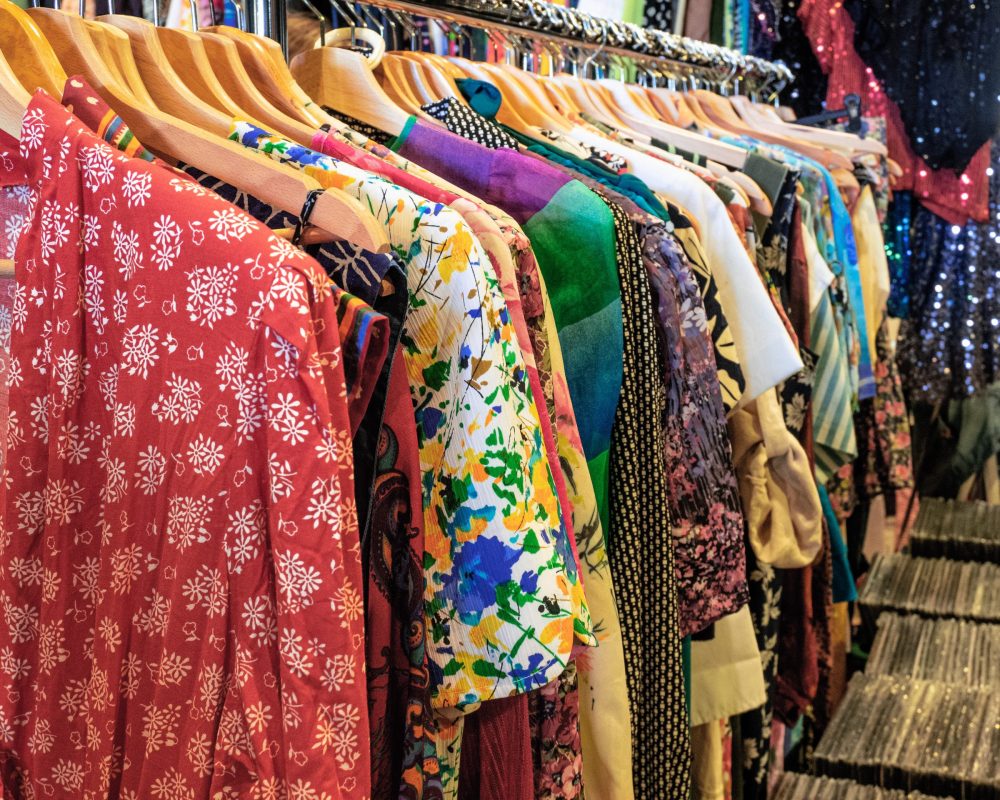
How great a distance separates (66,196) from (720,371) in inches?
27.1

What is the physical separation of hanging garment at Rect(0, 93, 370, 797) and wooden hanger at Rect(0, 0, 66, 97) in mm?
78

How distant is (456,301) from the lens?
741 mm

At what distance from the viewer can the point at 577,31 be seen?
150 centimetres

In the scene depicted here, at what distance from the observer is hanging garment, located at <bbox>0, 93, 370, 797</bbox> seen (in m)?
0.62

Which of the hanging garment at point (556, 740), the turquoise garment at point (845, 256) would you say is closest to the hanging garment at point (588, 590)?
the hanging garment at point (556, 740)

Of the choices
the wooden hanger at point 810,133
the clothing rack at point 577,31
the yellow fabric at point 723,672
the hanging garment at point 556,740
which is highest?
the clothing rack at point 577,31

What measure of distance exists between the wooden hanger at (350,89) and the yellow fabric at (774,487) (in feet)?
1.70

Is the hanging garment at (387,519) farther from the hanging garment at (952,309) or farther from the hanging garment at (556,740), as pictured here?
the hanging garment at (952,309)

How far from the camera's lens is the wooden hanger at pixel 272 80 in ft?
3.10

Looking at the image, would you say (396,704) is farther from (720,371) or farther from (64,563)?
(720,371)

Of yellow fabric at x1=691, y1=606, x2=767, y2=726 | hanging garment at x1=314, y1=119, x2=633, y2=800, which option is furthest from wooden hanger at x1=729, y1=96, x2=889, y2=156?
hanging garment at x1=314, y1=119, x2=633, y2=800

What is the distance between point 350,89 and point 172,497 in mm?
552

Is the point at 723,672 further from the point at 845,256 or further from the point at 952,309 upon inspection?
the point at 952,309

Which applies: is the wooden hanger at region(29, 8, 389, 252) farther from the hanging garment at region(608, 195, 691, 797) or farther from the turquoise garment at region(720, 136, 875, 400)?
the turquoise garment at region(720, 136, 875, 400)
